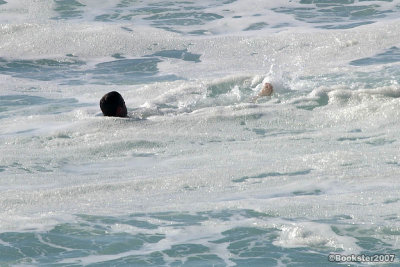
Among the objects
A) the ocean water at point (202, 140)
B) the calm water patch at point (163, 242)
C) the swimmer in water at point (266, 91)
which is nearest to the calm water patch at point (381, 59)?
the ocean water at point (202, 140)

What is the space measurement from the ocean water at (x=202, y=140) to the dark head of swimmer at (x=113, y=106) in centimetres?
13

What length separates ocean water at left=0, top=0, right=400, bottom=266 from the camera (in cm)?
575

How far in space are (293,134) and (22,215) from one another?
127 inches

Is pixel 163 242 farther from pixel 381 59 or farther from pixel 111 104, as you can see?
pixel 381 59

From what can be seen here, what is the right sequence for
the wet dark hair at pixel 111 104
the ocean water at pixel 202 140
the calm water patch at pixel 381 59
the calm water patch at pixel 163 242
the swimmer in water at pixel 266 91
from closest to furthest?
the calm water patch at pixel 163 242 → the ocean water at pixel 202 140 → the wet dark hair at pixel 111 104 → the swimmer in water at pixel 266 91 → the calm water patch at pixel 381 59

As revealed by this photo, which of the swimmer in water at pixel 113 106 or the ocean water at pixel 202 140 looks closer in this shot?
the ocean water at pixel 202 140

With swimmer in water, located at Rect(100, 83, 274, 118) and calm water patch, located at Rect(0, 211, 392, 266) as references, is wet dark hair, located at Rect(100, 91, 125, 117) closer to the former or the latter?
swimmer in water, located at Rect(100, 83, 274, 118)

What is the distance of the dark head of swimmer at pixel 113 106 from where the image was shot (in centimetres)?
934

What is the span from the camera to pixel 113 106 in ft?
30.7

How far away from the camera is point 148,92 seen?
1116 centimetres

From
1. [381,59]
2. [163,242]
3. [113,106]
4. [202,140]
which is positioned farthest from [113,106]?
[381,59]

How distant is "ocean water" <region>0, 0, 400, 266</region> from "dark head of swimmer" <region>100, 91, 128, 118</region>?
0.43 feet

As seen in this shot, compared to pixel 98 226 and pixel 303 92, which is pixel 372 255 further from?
pixel 303 92

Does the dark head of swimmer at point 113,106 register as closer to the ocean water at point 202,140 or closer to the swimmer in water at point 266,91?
the ocean water at point 202,140
